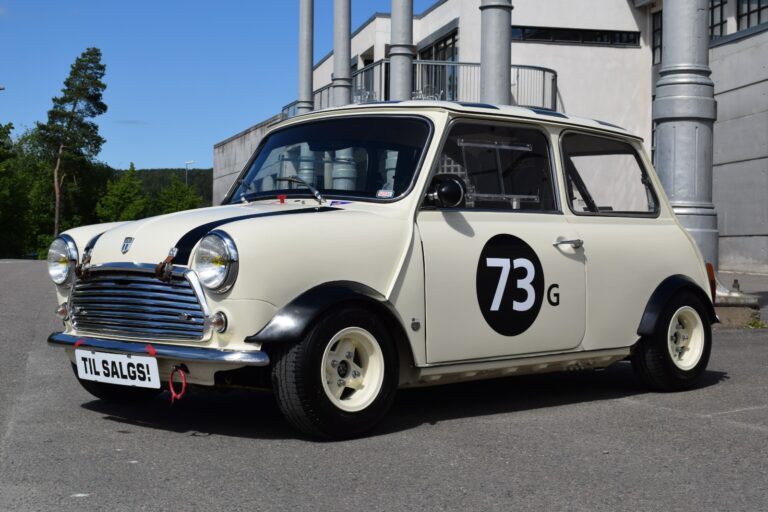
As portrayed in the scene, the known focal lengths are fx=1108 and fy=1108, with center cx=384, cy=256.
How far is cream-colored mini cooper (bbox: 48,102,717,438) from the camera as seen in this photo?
544 cm

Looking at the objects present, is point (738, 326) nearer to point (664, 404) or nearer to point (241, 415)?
point (664, 404)

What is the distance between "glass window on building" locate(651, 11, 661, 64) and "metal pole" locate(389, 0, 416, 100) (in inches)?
826

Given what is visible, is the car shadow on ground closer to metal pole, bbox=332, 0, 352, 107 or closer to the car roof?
the car roof

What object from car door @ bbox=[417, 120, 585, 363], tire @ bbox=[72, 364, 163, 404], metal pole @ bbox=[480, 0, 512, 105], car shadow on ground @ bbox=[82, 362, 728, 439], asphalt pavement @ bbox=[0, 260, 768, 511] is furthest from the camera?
metal pole @ bbox=[480, 0, 512, 105]

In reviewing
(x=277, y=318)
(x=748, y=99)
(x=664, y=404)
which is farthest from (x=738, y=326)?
(x=748, y=99)

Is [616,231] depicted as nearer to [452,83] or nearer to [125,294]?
[125,294]

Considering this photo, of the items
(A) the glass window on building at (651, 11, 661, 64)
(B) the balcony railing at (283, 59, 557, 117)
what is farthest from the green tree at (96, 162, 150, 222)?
(B) the balcony railing at (283, 59, 557, 117)

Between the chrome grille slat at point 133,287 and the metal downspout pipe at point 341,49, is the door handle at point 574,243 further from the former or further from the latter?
the metal downspout pipe at point 341,49

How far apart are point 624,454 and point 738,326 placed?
7433 mm

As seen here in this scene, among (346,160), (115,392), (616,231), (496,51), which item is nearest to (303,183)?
(346,160)

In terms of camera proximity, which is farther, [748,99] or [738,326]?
[748,99]

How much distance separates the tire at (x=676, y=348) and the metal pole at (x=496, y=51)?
577 centimetres

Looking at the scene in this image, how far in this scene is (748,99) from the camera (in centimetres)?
3014

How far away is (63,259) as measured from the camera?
6.41m
